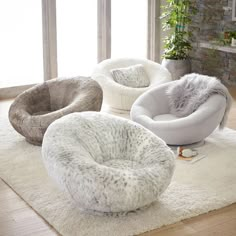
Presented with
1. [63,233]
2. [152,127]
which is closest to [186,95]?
[152,127]

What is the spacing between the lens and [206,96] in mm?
4555

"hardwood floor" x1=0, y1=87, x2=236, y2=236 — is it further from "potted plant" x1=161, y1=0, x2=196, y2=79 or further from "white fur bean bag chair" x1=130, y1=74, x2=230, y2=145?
"potted plant" x1=161, y1=0, x2=196, y2=79

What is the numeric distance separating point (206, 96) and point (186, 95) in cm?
22

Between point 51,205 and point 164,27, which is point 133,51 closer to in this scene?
point 164,27

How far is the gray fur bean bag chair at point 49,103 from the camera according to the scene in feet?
14.7

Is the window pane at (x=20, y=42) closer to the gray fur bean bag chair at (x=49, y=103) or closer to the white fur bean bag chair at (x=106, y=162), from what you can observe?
the gray fur bean bag chair at (x=49, y=103)

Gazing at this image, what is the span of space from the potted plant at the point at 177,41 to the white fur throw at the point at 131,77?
1352mm

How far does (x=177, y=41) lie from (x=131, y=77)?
1606 mm

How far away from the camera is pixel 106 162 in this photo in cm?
352

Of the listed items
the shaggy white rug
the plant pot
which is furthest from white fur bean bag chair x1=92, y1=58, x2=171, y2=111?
the shaggy white rug

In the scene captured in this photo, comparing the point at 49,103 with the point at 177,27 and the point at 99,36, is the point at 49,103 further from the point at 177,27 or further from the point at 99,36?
the point at 177,27

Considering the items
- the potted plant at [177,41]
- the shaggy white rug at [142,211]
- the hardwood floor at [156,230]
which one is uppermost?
the potted plant at [177,41]

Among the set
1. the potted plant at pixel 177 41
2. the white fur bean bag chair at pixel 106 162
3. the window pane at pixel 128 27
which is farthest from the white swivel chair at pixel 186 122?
the window pane at pixel 128 27

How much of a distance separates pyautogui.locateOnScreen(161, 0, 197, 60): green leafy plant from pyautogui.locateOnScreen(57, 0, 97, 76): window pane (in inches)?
39.7
